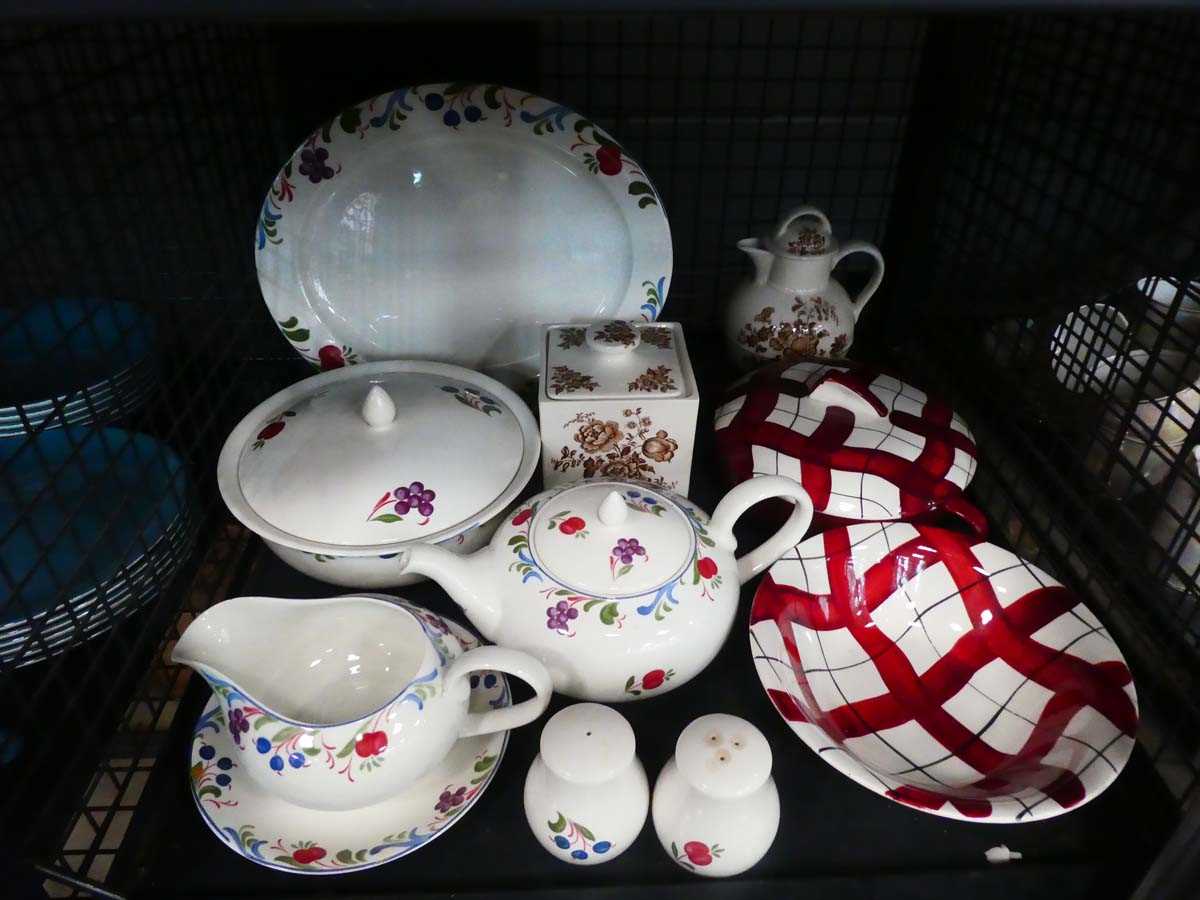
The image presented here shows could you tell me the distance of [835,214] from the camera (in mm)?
1111

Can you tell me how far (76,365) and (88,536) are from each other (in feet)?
0.68

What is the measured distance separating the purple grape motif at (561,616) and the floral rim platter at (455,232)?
32 cm

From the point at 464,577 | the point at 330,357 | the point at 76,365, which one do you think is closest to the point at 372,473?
the point at 464,577

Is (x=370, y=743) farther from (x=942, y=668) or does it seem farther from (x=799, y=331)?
(x=799, y=331)

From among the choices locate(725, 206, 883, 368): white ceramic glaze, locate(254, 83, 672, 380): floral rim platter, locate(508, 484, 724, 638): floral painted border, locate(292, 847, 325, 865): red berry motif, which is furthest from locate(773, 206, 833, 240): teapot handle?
locate(292, 847, 325, 865): red berry motif

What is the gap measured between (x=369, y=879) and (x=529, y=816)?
3.7 inches

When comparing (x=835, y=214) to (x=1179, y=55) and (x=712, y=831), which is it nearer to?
(x=1179, y=55)

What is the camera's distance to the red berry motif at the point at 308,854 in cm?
49

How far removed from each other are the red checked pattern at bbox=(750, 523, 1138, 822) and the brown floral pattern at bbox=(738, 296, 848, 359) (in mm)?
234

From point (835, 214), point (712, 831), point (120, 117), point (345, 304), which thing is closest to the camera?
point (712, 831)

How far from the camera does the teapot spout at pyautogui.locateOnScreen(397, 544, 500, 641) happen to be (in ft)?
1.74

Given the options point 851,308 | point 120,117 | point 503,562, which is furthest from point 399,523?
point 851,308

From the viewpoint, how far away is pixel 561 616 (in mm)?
529

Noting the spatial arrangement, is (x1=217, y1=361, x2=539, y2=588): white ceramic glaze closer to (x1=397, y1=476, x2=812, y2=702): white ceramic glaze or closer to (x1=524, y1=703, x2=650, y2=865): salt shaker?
(x1=397, y1=476, x2=812, y2=702): white ceramic glaze
